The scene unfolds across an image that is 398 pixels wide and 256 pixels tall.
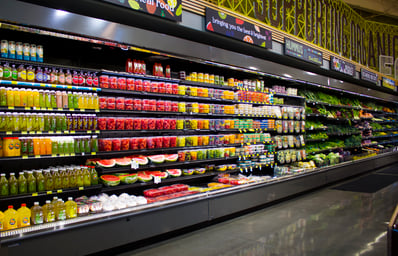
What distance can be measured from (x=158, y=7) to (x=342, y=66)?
6.61 m

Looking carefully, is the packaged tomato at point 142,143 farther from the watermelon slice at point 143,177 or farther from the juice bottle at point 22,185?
the juice bottle at point 22,185

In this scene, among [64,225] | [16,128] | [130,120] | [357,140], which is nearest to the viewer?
[64,225]

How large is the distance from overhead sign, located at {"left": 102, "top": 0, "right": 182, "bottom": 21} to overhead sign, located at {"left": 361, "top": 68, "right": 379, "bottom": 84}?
8136 mm

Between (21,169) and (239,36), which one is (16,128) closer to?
(21,169)

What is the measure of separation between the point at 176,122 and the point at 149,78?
0.82 metres

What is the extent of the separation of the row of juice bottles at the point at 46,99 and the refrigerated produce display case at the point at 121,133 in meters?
0.01

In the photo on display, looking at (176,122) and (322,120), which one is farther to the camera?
(322,120)

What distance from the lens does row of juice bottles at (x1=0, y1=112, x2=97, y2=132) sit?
3.27 m

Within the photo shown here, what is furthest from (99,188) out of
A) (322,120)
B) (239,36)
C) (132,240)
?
(322,120)

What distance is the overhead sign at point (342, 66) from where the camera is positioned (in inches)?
322

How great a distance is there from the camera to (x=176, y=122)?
489 cm

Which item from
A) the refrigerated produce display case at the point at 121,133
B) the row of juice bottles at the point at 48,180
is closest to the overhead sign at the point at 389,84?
the refrigerated produce display case at the point at 121,133

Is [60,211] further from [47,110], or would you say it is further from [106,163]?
[47,110]

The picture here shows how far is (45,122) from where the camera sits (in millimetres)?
3514
